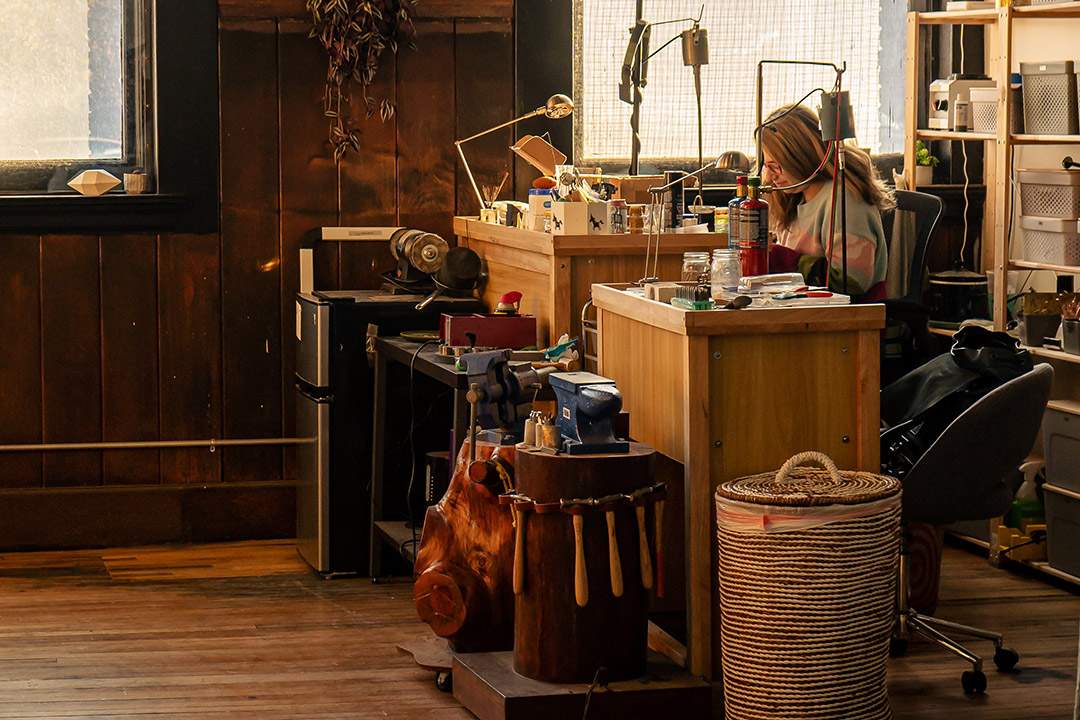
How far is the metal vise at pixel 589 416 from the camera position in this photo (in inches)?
123

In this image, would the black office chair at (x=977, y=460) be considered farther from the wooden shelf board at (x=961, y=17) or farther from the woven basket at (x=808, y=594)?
the wooden shelf board at (x=961, y=17)

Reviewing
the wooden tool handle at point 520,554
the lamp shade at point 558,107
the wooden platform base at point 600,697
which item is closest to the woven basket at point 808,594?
the wooden platform base at point 600,697

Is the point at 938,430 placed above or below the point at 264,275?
below

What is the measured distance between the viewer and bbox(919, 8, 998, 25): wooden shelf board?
16.1 ft

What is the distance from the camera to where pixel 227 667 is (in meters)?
3.69

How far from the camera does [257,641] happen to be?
391 centimetres

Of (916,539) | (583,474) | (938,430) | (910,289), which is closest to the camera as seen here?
(583,474)

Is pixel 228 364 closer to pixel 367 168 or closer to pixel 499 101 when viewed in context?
pixel 367 168

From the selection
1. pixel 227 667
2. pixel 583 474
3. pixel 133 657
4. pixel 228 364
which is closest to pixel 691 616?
pixel 583 474

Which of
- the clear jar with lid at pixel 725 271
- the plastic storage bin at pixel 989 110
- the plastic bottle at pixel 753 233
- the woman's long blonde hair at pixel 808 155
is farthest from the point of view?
the plastic storage bin at pixel 989 110

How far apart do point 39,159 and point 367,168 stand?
42.8 inches

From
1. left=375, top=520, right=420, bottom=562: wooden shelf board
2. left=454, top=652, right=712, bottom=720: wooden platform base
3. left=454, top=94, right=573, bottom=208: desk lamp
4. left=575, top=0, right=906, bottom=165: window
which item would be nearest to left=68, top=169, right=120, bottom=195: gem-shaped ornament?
left=454, top=94, right=573, bottom=208: desk lamp

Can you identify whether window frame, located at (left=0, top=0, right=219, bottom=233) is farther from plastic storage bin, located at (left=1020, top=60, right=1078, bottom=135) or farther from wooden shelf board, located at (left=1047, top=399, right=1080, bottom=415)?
wooden shelf board, located at (left=1047, top=399, right=1080, bottom=415)

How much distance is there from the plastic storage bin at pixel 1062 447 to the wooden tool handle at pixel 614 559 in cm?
182
